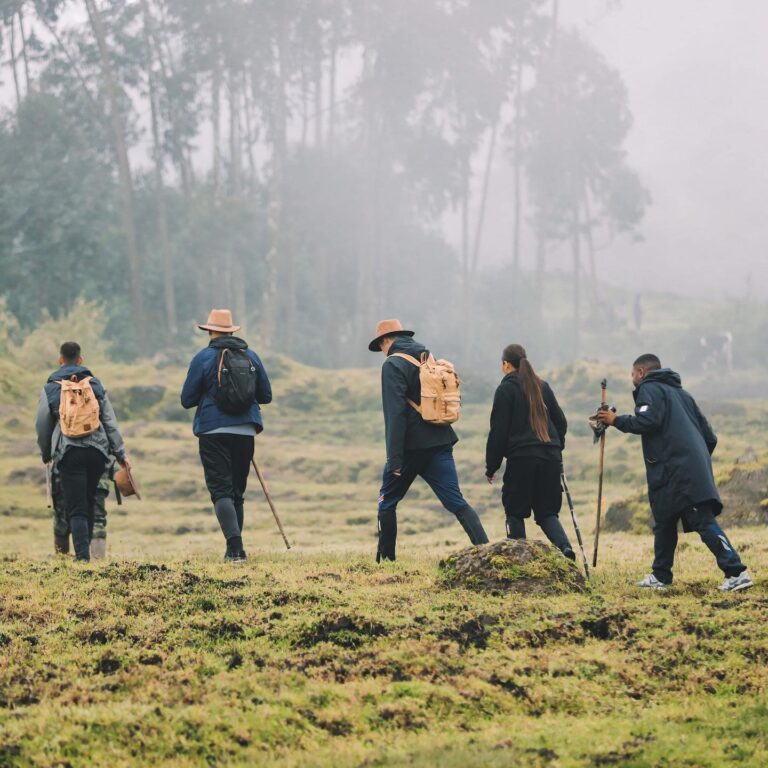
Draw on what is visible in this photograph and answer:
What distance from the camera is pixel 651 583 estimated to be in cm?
848

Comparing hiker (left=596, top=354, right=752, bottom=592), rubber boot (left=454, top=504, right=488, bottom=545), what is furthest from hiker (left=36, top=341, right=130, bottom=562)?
hiker (left=596, top=354, right=752, bottom=592)

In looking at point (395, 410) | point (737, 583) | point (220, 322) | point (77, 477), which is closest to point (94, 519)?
point (77, 477)

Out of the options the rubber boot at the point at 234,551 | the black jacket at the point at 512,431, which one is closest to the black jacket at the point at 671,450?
the black jacket at the point at 512,431

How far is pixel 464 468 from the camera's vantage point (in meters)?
24.7

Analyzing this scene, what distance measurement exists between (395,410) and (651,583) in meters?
2.41

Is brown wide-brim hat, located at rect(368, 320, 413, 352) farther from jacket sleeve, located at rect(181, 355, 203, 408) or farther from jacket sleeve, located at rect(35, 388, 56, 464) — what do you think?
jacket sleeve, located at rect(35, 388, 56, 464)

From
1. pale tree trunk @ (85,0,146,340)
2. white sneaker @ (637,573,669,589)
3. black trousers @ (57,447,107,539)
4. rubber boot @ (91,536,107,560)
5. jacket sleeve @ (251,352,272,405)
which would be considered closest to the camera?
white sneaker @ (637,573,669,589)

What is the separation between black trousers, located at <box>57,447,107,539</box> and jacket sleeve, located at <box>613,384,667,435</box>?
480cm

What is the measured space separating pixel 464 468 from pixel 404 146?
37596 millimetres

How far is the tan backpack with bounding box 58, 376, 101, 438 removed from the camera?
1002 cm

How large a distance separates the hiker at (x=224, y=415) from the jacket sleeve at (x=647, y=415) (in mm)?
3105

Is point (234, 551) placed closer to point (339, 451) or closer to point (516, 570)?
point (516, 570)

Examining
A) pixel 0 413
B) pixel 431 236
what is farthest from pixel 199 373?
pixel 431 236

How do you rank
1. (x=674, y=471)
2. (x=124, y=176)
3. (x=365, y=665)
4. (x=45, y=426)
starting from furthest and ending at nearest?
(x=124, y=176) → (x=45, y=426) → (x=674, y=471) → (x=365, y=665)
